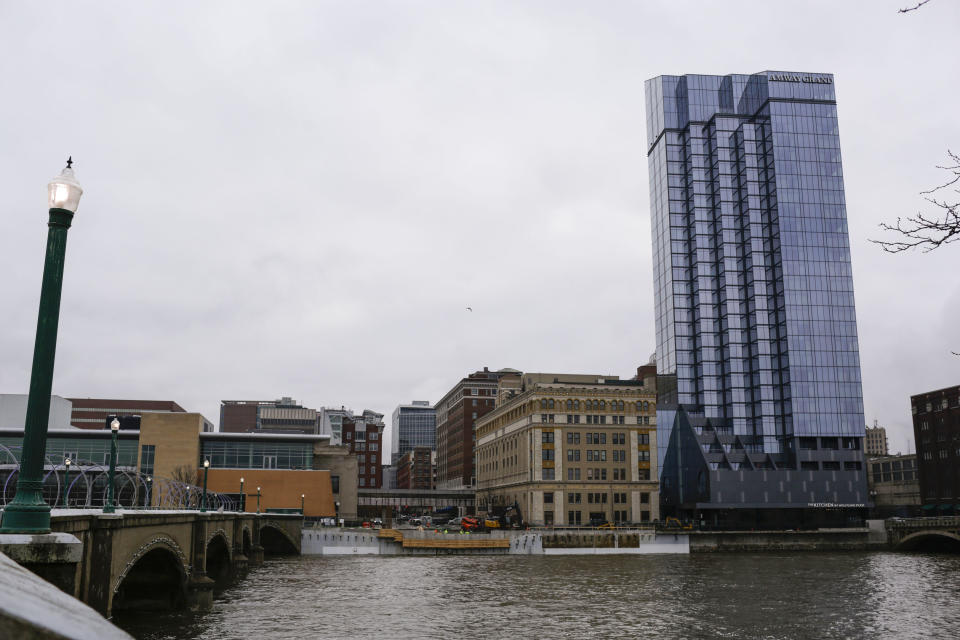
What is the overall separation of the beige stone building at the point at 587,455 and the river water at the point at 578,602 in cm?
4992

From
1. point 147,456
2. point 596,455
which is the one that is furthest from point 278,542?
point 596,455

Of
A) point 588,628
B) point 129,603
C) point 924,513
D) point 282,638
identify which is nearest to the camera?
point 282,638

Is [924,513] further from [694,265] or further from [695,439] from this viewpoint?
[694,265]

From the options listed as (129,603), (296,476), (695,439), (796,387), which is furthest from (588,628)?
(796,387)

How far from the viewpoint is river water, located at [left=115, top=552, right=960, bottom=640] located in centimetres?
3978

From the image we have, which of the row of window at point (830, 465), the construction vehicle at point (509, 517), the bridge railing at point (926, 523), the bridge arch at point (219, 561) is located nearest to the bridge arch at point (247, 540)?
the bridge arch at point (219, 561)

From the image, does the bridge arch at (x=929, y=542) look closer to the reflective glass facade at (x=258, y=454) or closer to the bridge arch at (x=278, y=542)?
the bridge arch at (x=278, y=542)

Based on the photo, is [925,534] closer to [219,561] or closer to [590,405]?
[590,405]

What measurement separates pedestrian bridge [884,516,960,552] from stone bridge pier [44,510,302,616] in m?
83.2

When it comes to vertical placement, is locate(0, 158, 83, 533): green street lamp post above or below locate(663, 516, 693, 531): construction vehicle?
above

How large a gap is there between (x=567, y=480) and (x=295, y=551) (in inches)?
2062

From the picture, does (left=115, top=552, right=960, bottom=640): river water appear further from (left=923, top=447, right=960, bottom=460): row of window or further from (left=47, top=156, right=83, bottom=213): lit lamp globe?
(left=923, top=447, right=960, bottom=460): row of window

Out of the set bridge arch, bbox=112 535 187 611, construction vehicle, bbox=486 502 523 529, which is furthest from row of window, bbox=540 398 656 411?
bridge arch, bbox=112 535 187 611

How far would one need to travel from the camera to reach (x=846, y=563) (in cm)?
8719
